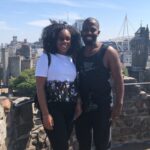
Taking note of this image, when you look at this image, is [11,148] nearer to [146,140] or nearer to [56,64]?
[56,64]

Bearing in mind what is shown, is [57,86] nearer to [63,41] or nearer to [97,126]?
[63,41]

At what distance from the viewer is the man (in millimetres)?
4441

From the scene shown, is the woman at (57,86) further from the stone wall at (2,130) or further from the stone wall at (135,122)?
the stone wall at (135,122)

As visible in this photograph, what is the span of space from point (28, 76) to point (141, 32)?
27676 mm

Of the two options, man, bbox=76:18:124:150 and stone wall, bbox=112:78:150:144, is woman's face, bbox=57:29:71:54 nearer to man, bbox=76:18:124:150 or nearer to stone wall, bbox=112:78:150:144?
man, bbox=76:18:124:150

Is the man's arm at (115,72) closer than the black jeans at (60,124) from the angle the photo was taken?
No

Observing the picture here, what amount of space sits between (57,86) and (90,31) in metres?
0.71

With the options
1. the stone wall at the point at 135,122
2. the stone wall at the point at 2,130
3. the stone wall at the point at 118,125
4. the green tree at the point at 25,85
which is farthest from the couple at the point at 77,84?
the green tree at the point at 25,85

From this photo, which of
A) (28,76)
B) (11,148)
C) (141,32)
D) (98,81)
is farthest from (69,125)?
(141,32)

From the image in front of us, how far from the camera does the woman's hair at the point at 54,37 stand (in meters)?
4.42

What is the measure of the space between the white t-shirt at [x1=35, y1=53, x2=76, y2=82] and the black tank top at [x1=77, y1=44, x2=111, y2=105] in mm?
135

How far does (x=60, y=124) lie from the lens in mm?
Answer: 4254

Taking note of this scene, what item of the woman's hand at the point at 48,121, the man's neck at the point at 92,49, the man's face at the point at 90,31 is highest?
the man's face at the point at 90,31

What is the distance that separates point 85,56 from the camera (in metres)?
4.51
